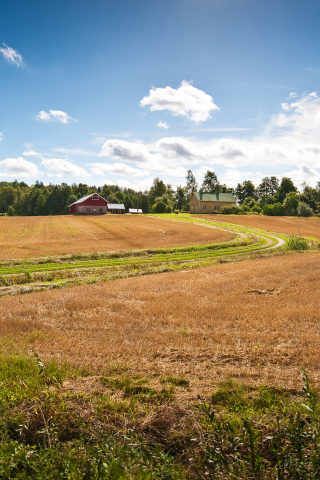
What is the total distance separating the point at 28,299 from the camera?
15609mm

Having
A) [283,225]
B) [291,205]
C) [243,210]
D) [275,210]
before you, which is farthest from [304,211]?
[283,225]

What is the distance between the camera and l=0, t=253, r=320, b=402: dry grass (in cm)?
784

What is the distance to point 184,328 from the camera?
35.5 ft

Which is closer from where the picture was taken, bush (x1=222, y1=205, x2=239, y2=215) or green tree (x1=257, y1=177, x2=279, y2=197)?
bush (x1=222, y1=205, x2=239, y2=215)

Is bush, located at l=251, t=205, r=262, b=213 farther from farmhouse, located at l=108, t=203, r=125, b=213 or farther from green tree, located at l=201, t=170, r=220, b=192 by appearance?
farmhouse, located at l=108, t=203, r=125, b=213

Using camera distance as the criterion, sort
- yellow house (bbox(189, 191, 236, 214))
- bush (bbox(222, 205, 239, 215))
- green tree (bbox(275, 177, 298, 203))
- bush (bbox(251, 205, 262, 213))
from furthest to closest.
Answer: green tree (bbox(275, 177, 298, 203))
bush (bbox(251, 205, 262, 213))
yellow house (bbox(189, 191, 236, 214))
bush (bbox(222, 205, 239, 215))

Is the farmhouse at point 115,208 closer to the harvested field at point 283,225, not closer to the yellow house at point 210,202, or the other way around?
the yellow house at point 210,202

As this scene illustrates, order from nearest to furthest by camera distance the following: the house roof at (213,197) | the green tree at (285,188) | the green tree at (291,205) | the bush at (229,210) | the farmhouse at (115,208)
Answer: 1. the green tree at (291,205)
2. the bush at (229,210)
3. the house roof at (213,197)
4. the farmhouse at (115,208)
5. the green tree at (285,188)

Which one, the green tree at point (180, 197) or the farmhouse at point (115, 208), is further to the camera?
the green tree at point (180, 197)

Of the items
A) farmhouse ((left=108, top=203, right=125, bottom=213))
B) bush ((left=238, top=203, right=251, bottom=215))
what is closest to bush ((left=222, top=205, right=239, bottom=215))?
bush ((left=238, top=203, right=251, bottom=215))

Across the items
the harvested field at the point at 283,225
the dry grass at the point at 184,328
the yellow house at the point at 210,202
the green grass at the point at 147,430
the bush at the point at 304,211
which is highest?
the yellow house at the point at 210,202

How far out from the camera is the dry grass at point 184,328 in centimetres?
784

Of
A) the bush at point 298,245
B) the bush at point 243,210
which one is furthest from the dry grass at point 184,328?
the bush at point 243,210

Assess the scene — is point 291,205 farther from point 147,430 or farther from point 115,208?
point 147,430
